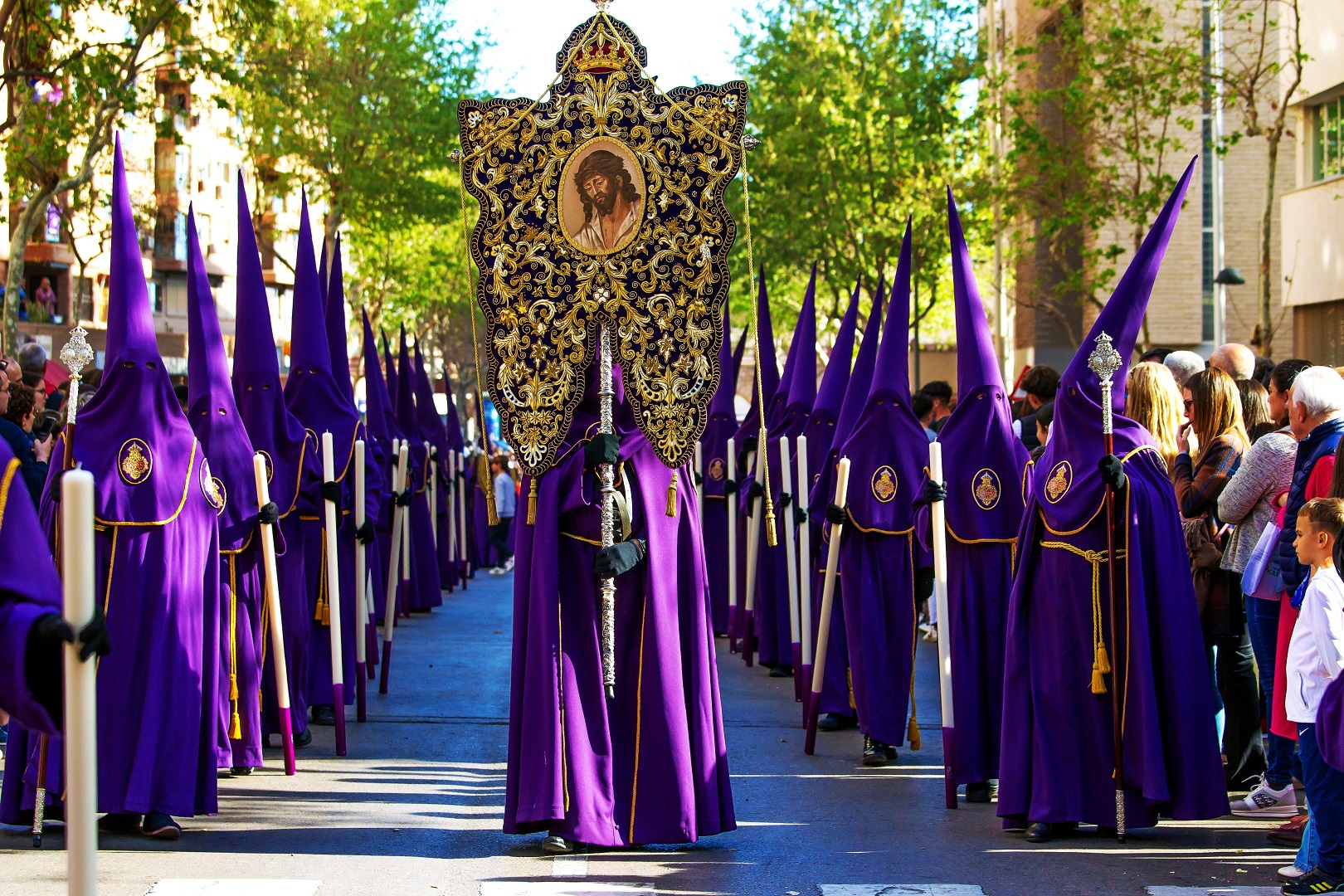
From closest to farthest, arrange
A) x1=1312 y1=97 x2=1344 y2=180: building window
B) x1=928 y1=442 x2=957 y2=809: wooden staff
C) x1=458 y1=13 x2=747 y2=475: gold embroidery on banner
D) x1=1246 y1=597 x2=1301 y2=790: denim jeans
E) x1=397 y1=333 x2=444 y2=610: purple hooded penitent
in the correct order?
x1=458 y1=13 x2=747 y2=475: gold embroidery on banner
x1=1246 y1=597 x2=1301 y2=790: denim jeans
x1=928 y1=442 x2=957 y2=809: wooden staff
x1=397 y1=333 x2=444 y2=610: purple hooded penitent
x1=1312 y1=97 x2=1344 y2=180: building window

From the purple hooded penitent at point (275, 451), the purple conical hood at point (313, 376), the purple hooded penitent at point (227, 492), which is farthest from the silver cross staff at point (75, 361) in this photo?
the purple conical hood at point (313, 376)

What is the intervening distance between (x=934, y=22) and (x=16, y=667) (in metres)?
29.0

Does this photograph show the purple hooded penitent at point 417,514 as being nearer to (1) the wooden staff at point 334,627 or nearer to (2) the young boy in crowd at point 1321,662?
(1) the wooden staff at point 334,627

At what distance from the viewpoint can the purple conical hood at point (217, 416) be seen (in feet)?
29.4

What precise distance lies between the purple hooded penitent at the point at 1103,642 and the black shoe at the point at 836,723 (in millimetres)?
3443

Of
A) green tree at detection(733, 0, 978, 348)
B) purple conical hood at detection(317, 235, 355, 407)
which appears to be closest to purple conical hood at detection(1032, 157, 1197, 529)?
purple conical hood at detection(317, 235, 355, 407)

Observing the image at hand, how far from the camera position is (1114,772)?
7777 mm

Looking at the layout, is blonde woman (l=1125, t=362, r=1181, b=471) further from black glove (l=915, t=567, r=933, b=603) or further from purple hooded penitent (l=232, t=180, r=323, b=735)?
purple hooded penitent (l=232, t=180, r=323, b=735)

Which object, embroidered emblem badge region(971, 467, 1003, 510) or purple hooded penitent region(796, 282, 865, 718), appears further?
purple hooded penitent region(796, 282, 865, 718)

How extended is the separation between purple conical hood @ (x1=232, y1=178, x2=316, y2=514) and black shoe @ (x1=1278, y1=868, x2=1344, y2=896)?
20.8ft

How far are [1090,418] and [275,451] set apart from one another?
17.3ft

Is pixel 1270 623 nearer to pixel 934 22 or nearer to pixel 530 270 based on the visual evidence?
pixel 530 270

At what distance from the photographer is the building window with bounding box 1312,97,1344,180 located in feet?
80.0

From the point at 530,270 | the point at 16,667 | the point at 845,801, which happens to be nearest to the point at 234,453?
the point at 530,270
